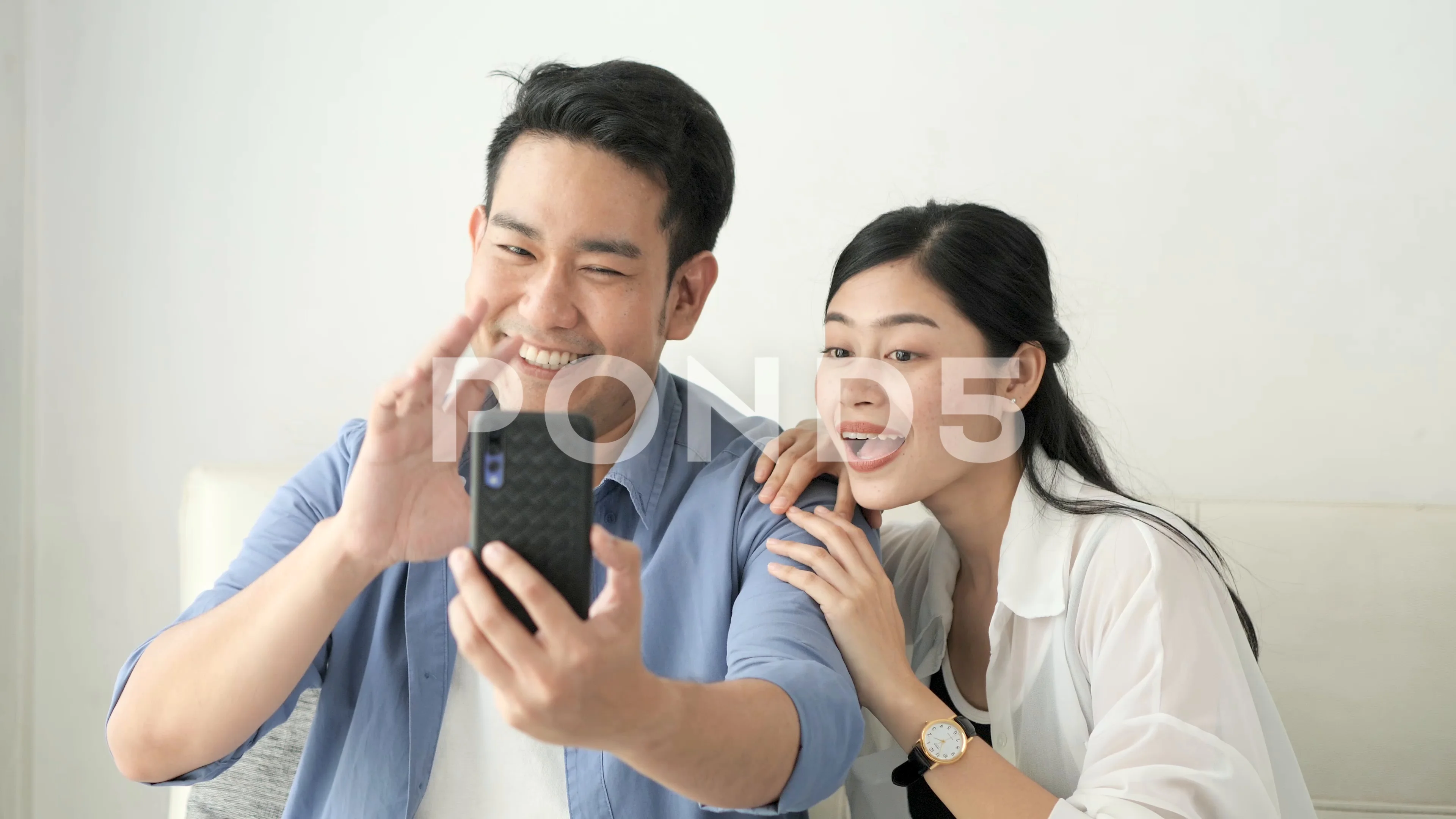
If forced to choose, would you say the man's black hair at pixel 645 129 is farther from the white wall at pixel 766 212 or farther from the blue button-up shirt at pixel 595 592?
the white wall at pixel 766 212

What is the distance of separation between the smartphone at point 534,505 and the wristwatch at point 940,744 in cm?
56

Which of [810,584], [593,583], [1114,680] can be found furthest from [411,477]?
[1114,680]

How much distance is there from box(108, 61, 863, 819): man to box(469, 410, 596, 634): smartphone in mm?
95

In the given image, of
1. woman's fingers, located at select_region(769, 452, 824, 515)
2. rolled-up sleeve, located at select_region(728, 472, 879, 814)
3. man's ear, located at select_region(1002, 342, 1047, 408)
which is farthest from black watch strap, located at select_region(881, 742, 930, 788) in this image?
man's ear, located at select_region(1002, 342, 1047, 408)

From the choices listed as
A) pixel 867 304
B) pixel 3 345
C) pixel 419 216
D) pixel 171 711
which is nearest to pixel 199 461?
pixel 3 345

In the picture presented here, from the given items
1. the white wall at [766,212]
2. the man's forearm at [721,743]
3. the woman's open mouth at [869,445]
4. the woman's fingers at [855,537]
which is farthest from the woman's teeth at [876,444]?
the white wall at [766,212]

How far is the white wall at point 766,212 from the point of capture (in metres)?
1.76

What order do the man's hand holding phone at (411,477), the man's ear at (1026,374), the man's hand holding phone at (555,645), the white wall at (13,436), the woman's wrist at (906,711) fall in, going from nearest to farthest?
the man's hand holding phone at (555,645), the man's hand holding phone at (411,477), the woman's wrist at (906,711), the man's ear at (1026,374), the white wall at (13,436)

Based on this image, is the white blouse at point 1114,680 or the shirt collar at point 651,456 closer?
the white blouse at point 1114,680

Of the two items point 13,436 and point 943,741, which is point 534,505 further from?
point 13,436

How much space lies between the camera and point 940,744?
1055 mm

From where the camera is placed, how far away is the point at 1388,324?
69.6 inches

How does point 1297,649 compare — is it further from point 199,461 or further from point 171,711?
point 199,461

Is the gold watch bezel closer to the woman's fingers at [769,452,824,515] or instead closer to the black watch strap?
the black watch strap
